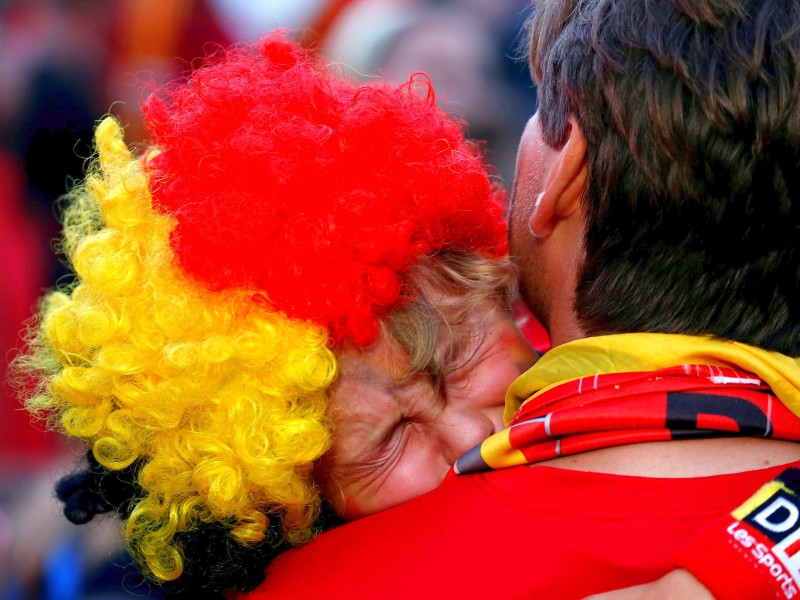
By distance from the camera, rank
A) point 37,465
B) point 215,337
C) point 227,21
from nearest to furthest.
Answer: point 215,337, point 37,465, point 227,21

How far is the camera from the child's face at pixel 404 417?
195cm

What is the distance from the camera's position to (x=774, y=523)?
1.31 m

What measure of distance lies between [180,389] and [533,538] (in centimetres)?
84

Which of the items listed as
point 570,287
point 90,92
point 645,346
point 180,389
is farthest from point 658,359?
point 90,92

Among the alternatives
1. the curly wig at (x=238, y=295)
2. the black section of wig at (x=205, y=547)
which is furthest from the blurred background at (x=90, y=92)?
the black section of wig at (x=205, y=547)

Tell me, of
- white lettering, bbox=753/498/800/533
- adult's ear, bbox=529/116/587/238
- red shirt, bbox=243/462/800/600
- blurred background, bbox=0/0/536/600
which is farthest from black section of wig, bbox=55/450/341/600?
blurred background, bbox=0/0/536/600

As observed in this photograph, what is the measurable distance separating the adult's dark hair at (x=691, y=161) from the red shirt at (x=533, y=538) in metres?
0.38

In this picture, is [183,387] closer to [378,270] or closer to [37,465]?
[378,270]

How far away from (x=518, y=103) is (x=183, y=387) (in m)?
4.03

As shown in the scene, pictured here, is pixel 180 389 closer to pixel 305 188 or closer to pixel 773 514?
pixel 305 188

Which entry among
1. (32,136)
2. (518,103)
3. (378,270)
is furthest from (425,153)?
(518,103)

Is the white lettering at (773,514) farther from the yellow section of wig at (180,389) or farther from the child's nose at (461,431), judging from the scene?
the yellow section of wig at (180,389)

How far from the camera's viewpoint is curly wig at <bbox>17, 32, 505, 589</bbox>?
1797 millimetres

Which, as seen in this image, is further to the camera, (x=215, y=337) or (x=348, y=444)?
(x=348, y=444)
